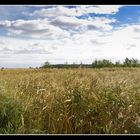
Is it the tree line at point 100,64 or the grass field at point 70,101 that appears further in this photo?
the tree line at point 100,64

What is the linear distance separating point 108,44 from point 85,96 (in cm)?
37

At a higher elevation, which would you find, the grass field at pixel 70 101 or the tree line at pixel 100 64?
the tree line at pixel 100 64

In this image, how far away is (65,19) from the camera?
2145mm

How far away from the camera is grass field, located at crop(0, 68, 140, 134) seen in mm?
1997

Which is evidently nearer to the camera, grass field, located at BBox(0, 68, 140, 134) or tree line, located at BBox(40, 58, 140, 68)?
grass field, located at BBox(0, 68, 140, 134)

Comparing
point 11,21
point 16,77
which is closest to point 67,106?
point 16,77

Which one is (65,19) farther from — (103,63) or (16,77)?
(16,77)

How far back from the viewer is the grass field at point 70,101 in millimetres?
1997

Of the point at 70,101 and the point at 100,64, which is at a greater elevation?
the point at 100,64

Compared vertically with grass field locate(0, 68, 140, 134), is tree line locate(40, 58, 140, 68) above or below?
above

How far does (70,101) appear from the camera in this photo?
2129 millimetres
